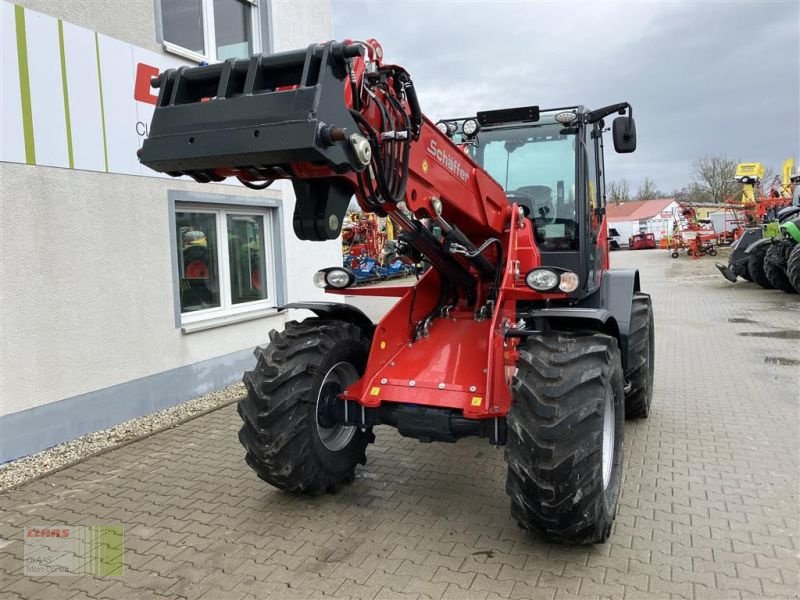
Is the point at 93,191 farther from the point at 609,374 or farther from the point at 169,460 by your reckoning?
the point at 609,374

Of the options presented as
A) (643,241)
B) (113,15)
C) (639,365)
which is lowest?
(639,365)

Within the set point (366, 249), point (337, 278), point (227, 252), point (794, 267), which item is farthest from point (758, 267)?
point (337, 278)

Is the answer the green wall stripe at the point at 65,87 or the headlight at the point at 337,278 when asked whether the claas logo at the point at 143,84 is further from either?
the headlight at the point at 337,278

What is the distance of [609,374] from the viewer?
333 cm

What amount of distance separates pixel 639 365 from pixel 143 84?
17.4 ft

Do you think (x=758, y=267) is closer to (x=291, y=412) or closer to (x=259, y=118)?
(x=291, y=412)

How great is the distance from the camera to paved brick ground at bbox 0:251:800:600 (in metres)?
3.13

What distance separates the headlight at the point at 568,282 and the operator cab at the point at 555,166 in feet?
3.59

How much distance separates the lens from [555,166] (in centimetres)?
476

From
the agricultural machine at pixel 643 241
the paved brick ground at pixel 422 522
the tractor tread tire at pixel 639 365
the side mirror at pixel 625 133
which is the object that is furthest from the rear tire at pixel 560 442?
the agricultural machine at pixel 643 241

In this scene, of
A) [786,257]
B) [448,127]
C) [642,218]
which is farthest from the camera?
[642,218]

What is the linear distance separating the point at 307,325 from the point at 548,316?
1.64 meters

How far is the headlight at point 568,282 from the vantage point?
11.6 ft

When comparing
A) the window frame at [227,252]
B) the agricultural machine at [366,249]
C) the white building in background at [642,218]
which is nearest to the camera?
the window frame at [227,252]
